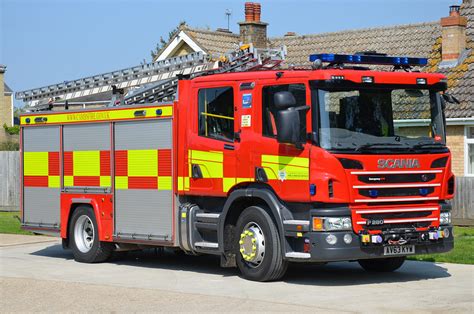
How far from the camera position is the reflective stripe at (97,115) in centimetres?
1417

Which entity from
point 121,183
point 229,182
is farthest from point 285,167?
point 121,183

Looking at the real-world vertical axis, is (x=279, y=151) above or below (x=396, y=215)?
above

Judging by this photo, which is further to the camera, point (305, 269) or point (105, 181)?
point (105, 181)

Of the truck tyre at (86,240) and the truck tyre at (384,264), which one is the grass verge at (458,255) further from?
the truck tyre at (86,240)

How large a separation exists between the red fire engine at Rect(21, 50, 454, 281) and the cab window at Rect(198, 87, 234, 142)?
0.8 inches

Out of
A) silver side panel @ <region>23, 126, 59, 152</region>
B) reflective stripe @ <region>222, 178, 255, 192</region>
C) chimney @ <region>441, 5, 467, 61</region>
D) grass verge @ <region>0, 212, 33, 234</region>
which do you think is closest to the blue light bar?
reflective stripe @ <region>222, 178, 255, 192</region>

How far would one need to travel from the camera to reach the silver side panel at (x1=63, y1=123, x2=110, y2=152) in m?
15.2

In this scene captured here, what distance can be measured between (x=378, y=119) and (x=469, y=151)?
1314 centimetres

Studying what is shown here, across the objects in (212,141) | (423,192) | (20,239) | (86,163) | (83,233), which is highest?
(212,141)

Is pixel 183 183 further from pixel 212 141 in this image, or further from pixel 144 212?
pixel 144 212

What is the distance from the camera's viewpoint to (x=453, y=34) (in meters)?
27.1

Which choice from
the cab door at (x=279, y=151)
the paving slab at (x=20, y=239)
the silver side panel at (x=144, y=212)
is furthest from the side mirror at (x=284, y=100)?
the paving slab at (x=20, y=239)

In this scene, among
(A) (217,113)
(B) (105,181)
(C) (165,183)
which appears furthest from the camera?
(B) (105,181)

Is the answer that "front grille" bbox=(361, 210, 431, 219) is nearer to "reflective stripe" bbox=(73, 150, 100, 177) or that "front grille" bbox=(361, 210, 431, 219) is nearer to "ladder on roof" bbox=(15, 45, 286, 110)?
"ladder on roof" bbox=(15, 45, 286, 110)
